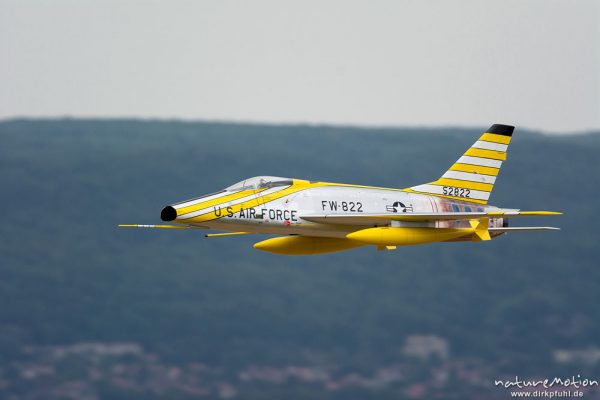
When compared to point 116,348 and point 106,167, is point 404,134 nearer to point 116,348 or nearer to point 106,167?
point 106,167

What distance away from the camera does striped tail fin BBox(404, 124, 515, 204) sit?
5122cm

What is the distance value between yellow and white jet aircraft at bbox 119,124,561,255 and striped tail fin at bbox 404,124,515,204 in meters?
0.05

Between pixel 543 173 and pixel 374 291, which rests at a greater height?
pixel 543 173

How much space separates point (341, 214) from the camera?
1857 inches

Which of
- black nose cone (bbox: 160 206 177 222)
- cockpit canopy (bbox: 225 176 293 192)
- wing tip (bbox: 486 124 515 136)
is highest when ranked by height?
wing tip (bbox: 486 124 515 136)

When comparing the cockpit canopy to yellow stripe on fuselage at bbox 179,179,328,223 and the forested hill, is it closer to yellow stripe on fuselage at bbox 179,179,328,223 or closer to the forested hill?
yellow stripe on fuselage at bbox 179,179,328,223

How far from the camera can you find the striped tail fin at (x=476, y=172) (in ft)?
168

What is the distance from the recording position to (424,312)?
413 ft

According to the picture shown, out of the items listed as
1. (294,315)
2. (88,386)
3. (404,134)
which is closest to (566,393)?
(88,386)

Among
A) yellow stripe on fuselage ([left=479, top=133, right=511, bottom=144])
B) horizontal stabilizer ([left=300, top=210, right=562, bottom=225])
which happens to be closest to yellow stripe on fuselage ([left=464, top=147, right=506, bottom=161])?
yellow stripe on fuselage ([left=479, top=133, right=511, bottom=144])

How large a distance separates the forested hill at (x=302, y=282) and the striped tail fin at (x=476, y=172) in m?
35.9

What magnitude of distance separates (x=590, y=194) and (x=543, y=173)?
34.6ft

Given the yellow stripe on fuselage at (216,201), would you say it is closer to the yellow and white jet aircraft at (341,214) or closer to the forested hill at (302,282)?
the yellow and white jet aircraft at (341,214)

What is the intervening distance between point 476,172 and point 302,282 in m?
101
